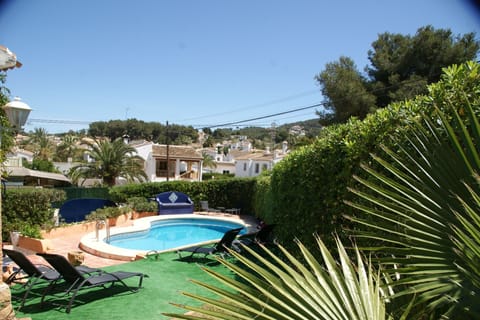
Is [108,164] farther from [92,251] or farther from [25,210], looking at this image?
[92,251]

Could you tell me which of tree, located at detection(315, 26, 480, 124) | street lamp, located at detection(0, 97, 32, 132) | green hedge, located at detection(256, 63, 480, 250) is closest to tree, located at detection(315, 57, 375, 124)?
tree, located at detection(315, 26, 480, 124)

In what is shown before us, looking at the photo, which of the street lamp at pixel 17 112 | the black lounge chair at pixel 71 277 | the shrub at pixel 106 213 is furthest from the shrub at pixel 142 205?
the street lamp at pixel 17 112

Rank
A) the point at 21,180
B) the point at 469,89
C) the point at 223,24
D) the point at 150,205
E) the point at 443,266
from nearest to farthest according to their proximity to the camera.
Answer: the point at 443,266
the point at 469,89
the point at 223,24
the point at 150,205
the point at 21,180

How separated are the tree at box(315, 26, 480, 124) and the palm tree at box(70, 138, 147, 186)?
670 inches

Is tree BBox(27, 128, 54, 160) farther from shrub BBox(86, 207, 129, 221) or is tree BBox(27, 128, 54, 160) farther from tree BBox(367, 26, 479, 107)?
tree BBox(367, 26, 479, 107)

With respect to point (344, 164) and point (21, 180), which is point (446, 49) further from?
point (21, 180)

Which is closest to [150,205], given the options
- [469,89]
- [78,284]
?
[78,284]

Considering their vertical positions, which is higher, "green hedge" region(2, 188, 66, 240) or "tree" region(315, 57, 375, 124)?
"tree" region(315, 57, 375, 124)

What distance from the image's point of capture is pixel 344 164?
4.91 meters

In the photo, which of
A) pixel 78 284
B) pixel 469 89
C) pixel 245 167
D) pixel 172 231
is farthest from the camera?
pixel 245 167

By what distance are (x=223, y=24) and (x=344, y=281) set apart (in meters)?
13.6

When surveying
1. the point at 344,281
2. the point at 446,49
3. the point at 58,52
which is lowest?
the point at 344,281

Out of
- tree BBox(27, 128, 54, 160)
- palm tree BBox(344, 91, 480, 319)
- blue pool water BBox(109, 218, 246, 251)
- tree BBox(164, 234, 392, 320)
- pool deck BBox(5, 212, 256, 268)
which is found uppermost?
tree BBox(27, 128, 54, 160)

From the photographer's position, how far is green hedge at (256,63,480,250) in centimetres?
302
